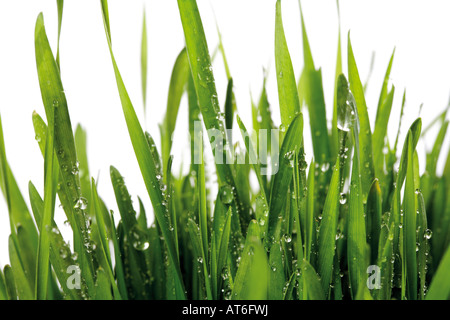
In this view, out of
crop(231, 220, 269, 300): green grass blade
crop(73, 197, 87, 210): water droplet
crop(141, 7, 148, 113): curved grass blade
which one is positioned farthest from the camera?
crop(141, 7, 148, 113): curved grass blade

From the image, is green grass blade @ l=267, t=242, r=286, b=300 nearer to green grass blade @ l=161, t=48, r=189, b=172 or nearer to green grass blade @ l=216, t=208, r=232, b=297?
green grass blade @ l=216, t=208, r=232, b=297

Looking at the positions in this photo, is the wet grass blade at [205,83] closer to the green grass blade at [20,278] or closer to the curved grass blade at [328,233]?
the curved grass blade at [328,233]

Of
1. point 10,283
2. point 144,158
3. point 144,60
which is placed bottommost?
point 10,283

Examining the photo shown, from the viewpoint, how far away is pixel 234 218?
391 mm

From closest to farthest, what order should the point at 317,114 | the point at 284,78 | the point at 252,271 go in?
the point at 252,271, the point at 284,78, the point at 317,114

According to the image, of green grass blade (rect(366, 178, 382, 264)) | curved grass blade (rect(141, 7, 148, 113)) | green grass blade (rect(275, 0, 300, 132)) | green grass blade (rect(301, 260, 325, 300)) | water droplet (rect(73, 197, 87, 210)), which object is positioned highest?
curved grass blade (rect(141, 7, 148, 113))

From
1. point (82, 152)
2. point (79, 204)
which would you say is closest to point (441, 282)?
point (79, 204)

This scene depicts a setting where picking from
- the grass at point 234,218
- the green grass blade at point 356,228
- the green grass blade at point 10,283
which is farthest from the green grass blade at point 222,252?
the green grass blade at point 10,283

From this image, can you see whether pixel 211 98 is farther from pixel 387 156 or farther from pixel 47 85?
pixel 387 156

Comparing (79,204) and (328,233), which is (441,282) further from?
(79,204)

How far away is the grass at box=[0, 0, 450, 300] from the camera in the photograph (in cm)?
33

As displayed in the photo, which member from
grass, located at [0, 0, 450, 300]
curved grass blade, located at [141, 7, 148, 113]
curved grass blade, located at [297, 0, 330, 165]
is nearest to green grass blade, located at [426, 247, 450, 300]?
grass, located at [0, 0, 450, 300]

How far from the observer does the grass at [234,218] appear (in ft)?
1.09

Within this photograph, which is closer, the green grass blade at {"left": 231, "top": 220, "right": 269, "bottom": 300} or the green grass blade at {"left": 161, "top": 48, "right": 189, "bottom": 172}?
the green grass blade at {"left": 231, "top": 220, "right": 269, "bottom": 300}
